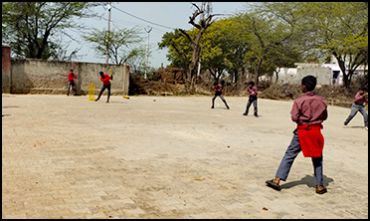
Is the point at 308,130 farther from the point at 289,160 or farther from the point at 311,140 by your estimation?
the point at 289,160

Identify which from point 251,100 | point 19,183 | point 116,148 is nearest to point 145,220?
point 19,183

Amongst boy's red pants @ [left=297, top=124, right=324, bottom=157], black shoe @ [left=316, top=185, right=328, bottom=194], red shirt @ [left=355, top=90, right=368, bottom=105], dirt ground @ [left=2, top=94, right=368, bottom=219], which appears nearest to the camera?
dirt ground @ [left=2, top=94, right=368, bottom=219]

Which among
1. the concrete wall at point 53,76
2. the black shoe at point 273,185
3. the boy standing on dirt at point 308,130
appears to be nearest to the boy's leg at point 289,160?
the boy standing on dirt at point 308,130

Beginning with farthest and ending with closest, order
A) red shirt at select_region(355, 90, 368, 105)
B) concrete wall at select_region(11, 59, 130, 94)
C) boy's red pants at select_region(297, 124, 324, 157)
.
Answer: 1. concrete wall at select_region(11, 59, 130, 94)
2. red shirt at select_region(355, 90, 368, 105)
3. boy's red pants at select_region(297, 124, 324, 157)

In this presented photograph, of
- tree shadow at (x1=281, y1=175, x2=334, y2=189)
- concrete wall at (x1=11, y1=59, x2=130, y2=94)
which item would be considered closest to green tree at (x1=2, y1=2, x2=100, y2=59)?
concrete wall at (x1=11, y1=59, x2=130, y2=94)

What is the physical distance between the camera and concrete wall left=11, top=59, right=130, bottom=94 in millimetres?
22672

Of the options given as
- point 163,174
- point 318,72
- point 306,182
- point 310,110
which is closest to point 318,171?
point 306,182

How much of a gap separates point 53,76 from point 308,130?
20.3 meters

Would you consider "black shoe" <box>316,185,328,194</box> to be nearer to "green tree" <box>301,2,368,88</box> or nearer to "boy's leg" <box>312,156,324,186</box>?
"boy's leg" <box>312,156,324,186</box>

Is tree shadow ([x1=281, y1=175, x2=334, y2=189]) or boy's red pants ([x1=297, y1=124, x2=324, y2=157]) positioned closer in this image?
boy's red pants ([x1=297, y1=124, x2=324, y2=157])

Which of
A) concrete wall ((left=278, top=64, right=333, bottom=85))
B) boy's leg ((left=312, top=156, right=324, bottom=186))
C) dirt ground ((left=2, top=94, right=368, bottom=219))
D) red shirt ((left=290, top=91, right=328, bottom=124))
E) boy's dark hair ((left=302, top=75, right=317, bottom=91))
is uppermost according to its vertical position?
concrete wall ((left=278, top=64, right=333, bottom=85))

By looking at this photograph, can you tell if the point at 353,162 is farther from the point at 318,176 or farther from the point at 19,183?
the point at 19,183

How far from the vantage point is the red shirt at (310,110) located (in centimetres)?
552

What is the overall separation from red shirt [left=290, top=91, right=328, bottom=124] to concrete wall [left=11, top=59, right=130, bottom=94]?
1973cm
